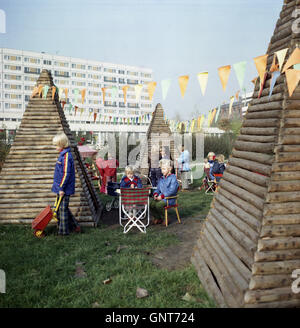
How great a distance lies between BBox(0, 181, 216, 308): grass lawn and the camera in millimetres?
3568

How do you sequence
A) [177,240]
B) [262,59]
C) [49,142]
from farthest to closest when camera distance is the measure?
[49,142], [177,240], [262,59]

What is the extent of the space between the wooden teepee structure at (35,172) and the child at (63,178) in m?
0.80

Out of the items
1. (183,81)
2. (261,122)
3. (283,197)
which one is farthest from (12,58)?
(283,197)

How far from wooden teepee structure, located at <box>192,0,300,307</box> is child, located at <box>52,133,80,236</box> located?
3.37 m

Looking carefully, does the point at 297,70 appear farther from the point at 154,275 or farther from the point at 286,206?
the point at 154,275

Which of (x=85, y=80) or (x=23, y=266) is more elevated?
(x=85, y=80)

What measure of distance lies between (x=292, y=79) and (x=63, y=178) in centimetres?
467

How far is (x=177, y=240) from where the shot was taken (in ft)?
19.6

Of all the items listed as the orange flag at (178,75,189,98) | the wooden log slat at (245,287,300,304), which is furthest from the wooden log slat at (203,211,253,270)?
the orange flag at (178,75,189,98)

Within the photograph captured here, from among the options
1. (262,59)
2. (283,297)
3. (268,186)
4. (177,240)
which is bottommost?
(177,240)

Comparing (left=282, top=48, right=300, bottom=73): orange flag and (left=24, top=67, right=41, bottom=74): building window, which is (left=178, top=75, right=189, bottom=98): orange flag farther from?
(left=24, top=67, right=41, bottom=74): building window

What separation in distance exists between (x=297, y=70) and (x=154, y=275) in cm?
331
